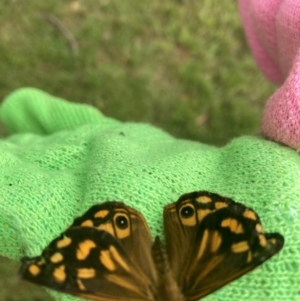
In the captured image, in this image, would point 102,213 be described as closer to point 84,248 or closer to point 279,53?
point 84,248

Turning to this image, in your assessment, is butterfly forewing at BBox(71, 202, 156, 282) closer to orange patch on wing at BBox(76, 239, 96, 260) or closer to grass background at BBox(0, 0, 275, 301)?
orange patch on wing at BBox(76, 239, 96, 260)

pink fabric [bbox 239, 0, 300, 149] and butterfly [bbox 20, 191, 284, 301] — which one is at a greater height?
pink fabric [bbox 239, 0, 300, 149]

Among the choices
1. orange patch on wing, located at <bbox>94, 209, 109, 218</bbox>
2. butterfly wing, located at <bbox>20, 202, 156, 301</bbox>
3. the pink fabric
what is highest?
the pink fabric

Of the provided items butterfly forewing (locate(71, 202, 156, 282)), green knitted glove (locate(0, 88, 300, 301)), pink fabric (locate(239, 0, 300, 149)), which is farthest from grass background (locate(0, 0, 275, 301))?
butterfly forewing (locate(71, 202, 156, 282))

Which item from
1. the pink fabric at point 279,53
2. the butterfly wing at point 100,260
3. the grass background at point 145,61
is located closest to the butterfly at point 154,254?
the butterfly wing at point 100,260

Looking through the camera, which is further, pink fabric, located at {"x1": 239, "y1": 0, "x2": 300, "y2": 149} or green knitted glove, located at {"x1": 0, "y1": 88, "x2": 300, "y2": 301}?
pink fabric, located at {"x1": 239, "y1": 0, "x2": 300, "y2": 149}

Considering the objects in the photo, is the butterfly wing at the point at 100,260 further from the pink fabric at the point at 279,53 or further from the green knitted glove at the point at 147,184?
the pink fabric at the point at 279,53

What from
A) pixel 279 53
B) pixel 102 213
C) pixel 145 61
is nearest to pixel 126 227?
pixel 102 213

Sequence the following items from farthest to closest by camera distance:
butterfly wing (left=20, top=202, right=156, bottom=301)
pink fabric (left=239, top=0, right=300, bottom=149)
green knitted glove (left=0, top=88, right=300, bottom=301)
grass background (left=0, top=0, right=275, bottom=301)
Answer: grass background (left=0, top=0, right=275, bottom=301), pink fabric (left=239, top=0, right=300, bottom=149), green knitted glove (left=0, top=88, right=300, bottom=301), butterfly wing (left=20, top=202, right=156, bottom=301)
